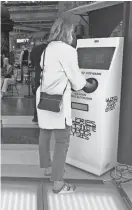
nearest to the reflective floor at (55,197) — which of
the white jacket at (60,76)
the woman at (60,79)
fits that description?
the woman at (60,79)

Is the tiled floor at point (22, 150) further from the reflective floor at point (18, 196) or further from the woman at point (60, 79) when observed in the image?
the woman at point (60, 79)

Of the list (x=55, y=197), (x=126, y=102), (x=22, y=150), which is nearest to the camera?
(x=55, y=197)

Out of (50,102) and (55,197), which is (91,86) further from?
(55,197)

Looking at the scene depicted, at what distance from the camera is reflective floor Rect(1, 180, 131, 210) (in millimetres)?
2160

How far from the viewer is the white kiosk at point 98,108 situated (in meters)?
2.46

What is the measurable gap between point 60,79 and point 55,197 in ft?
3.41

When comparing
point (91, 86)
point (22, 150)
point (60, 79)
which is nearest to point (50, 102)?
point (60, 79)

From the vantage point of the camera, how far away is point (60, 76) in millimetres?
2123

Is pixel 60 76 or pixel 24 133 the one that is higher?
pixel 60 76

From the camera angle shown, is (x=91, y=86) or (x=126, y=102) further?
(x=126, y=102)

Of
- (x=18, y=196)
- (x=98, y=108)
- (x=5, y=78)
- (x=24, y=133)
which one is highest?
(x=5, y=78)

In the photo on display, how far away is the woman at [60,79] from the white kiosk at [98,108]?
0.87 ft

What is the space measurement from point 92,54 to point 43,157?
1.12m

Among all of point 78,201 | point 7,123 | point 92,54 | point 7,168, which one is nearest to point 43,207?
point 78,201
